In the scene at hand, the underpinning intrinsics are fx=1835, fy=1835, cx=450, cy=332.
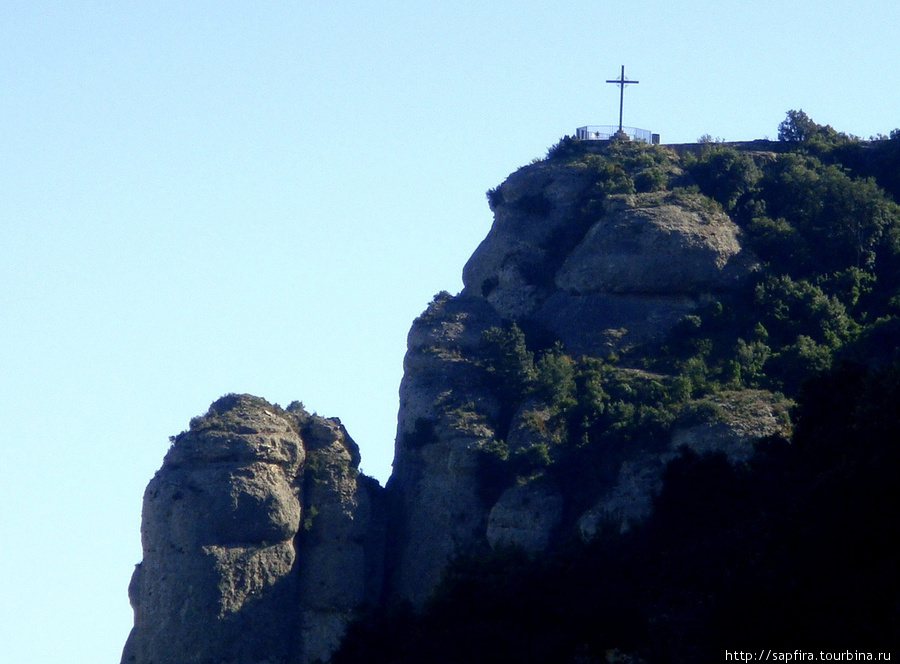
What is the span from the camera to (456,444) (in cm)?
5994

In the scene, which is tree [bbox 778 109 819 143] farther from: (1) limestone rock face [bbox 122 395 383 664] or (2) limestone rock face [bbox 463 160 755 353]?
(1) limestone rock face [bbox 122 395 383 664]

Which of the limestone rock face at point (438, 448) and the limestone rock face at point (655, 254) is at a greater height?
the limestone rock face at point (655, 254)

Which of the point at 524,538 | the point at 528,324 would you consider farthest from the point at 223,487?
the point at 528,324

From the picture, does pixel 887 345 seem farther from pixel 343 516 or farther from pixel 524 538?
pixel 343 516

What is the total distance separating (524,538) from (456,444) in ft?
16.6

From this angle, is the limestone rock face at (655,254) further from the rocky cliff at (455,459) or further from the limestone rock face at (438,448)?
the limestone rock face at (438,448)

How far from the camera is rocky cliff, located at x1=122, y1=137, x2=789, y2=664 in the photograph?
5609 centimetres

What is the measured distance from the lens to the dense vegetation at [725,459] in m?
36.3

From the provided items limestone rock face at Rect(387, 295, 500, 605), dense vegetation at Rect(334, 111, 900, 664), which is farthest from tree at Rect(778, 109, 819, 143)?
limestone rock face at Rect(387, 295, 500, 605)

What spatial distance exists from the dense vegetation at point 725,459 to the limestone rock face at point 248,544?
18.1 feet

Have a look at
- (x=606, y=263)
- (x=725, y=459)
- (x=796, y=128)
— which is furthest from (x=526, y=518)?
(x=796, y=128)

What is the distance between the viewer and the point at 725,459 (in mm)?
50469

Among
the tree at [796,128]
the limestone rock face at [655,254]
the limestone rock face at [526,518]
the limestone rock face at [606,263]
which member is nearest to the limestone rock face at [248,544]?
the limestone rock face at [526,518]

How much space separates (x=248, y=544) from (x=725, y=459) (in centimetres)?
1577
